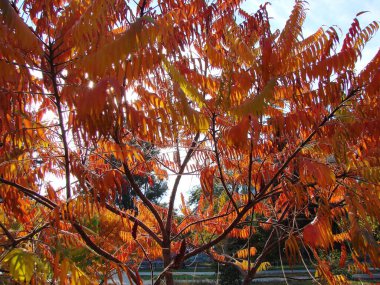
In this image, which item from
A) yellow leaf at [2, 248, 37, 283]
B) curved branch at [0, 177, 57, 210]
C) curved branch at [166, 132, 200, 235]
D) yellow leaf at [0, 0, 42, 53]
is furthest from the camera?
curved branch at [166, 132, 200, 235]

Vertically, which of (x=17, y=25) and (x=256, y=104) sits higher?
(x=17, y=25)

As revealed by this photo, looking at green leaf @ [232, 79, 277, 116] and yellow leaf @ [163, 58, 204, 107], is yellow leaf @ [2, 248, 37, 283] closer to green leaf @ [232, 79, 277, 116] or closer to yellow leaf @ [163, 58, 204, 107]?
yellow leaf @ [163, 58, 204, 107]

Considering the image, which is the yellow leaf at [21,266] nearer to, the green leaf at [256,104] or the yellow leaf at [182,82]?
the yellow leaf at [182,82]

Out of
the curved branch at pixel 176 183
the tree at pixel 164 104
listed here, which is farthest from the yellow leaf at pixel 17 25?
the curved branch at pixel 176 183

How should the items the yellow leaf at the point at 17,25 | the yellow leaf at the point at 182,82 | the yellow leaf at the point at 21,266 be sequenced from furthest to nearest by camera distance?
the yellow leaf at the point at 182,82 → the yellow leaf at the point at 17,25 → the yellow leaf at the point at 21,266

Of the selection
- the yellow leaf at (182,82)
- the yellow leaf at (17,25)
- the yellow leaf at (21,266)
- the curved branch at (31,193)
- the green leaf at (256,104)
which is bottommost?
the yellow leaf at (21,266)

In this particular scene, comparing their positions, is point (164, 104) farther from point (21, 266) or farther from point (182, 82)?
point (21, 266)

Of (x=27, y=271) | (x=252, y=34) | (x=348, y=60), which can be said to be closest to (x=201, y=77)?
(x=252, y=34)

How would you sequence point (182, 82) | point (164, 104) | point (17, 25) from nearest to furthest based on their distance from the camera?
point (17, 25) < point (182, 82) < point (164, 104)

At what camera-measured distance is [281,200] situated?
4652 mm

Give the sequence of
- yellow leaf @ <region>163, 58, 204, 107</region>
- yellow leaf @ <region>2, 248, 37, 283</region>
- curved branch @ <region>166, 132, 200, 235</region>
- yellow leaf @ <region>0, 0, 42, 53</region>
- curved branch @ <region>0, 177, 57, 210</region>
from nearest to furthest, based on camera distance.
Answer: yellow leaf @ <region>2, 248, 37, 283</region> → yellow leaf @ <region>0, 0, 42, 53</region> → yellow leaf @ <region>163, 58, 204, 107</region> → curved branch @ <region>0, 177, 57, 210</region> → curved branch @ <region>166, 132, 200, 235</region>

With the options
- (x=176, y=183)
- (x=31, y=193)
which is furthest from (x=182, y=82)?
(x=176, y=183)

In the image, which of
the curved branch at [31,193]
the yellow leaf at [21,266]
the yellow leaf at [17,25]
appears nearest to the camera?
the yellow leaf at [21,266]

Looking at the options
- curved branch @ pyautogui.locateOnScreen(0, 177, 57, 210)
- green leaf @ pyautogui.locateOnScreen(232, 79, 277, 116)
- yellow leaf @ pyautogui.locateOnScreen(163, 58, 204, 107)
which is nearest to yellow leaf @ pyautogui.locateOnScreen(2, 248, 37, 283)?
curved branch @ pyautogui.locateOnScreen(0, 177, 57, 210)
